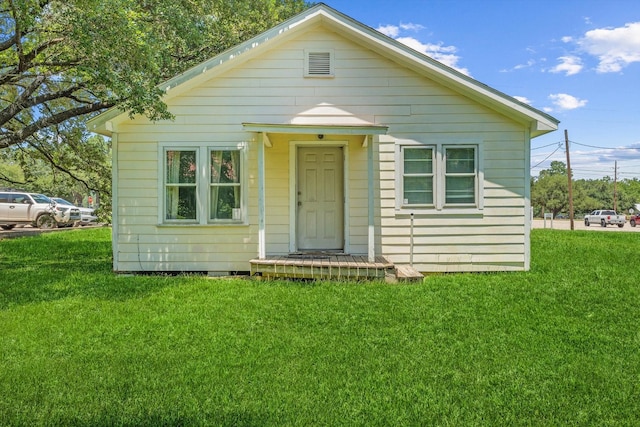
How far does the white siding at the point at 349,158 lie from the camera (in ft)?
25.1

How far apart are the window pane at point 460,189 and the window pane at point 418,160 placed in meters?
0.47

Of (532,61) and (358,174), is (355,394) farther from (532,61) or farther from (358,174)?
(532,61)

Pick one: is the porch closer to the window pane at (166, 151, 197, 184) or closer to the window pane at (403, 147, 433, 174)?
the window pane at (403, 147, 433, 174)

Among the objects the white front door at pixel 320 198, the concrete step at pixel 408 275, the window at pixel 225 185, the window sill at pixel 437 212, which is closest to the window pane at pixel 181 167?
the window at pixel 225 185

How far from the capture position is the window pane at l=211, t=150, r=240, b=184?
7734mm

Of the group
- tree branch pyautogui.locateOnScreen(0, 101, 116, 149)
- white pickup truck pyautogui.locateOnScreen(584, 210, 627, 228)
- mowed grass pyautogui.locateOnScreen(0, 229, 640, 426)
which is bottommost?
mowed grass pyautogui.locateOnScreen(0, 229, 640, 426)

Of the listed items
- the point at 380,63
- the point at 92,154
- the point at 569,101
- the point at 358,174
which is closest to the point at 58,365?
the point at 358,174

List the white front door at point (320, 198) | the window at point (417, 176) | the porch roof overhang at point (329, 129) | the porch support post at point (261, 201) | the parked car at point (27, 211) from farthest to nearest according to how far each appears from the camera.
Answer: the parked car at point (27, 211) → the white front door at point (320, 198) → the window at point (417, 176) → the porch support post at point (261, 201) → the porch roof overhang at point (329, 129)

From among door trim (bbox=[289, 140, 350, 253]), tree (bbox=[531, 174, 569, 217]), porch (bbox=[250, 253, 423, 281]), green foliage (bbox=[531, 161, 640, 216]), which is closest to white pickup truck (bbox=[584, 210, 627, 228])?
green foliage (bbox=[531, 161, 640, 216])

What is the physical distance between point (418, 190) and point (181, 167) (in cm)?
458

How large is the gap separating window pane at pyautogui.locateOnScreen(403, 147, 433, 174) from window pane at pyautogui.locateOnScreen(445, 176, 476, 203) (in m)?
0.47

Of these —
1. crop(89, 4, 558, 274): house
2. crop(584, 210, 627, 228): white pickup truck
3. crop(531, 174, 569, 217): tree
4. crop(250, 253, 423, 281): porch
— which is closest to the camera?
crop(250, 253, 423, 281): porch

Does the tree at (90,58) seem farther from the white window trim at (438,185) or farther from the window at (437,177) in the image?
the window at (437,177)

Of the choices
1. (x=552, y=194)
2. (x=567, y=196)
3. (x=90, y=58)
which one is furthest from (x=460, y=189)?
(x=567, y=196)
